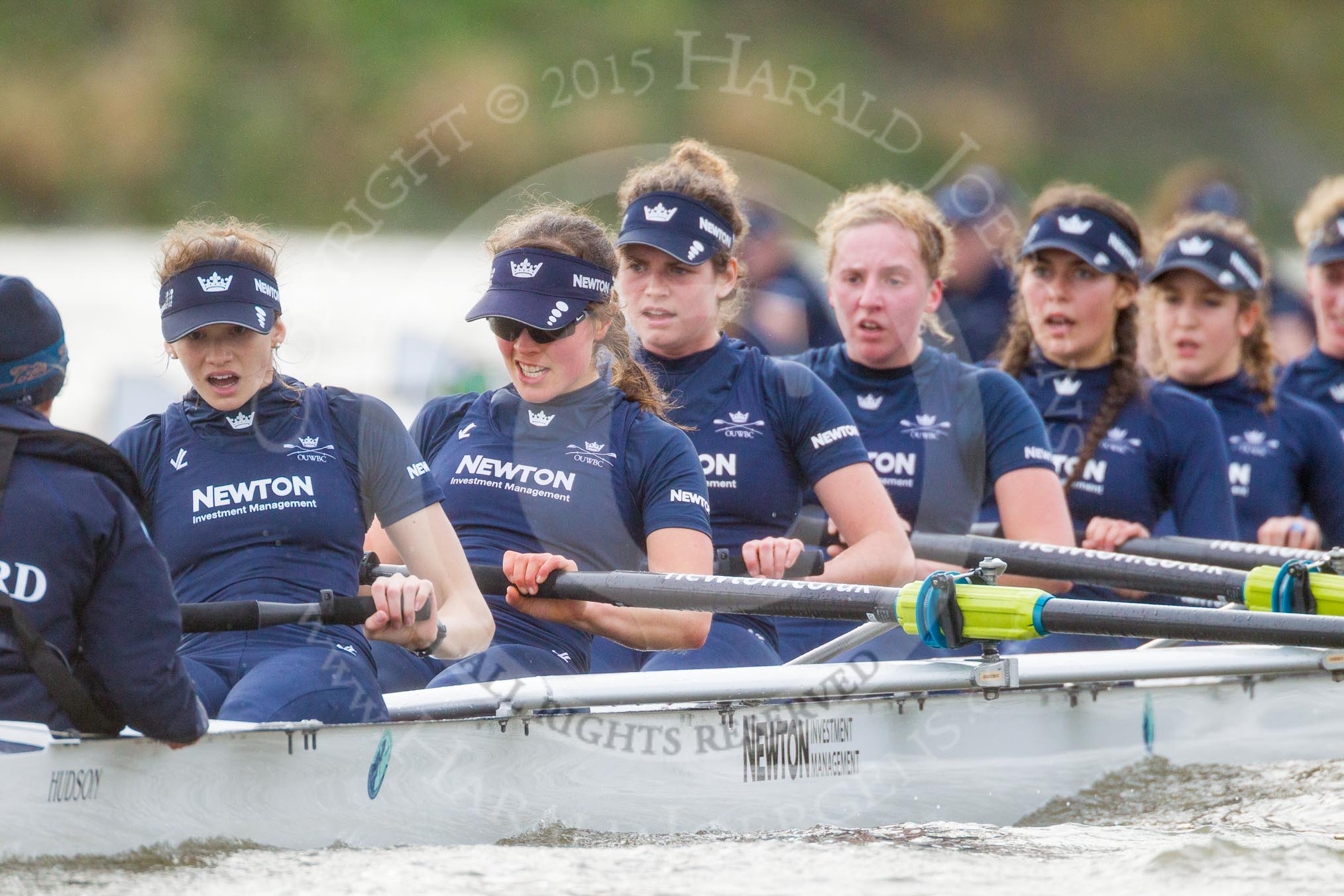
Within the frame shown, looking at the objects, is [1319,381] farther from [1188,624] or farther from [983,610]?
[983,610]

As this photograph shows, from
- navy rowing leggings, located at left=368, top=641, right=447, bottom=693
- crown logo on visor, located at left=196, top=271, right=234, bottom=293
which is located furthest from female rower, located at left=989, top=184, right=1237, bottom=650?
crown logo on visor, located at left=196, top=271, right=234, bottom=293

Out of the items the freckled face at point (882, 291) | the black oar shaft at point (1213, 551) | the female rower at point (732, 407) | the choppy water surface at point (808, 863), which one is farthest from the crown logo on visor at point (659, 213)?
the black oar shaft at point (1213, 551)

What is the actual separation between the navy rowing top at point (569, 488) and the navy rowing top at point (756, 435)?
338 millimetres

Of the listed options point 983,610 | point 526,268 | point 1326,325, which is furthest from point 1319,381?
point 526,268

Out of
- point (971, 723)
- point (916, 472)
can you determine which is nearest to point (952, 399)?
point (916, 472)

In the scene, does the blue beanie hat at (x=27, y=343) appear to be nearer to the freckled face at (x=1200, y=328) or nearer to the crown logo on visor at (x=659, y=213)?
the crown logo on visor at (x=659, y=213)

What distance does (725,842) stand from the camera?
2.99 m

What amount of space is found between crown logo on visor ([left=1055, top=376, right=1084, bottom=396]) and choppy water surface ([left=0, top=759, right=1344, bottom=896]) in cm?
147

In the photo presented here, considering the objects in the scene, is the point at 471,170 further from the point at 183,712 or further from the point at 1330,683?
the point at 183,712

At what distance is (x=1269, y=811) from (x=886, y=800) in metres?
0.84

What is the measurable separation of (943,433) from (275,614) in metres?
1.93

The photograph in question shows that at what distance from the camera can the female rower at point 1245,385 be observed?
485 centimetres

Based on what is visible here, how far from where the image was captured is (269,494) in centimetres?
291

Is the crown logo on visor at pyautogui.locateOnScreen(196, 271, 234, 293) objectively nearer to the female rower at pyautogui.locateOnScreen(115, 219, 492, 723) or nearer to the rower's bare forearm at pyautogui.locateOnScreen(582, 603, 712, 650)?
the female rower at pyautogui.locateOnScreen(115, 219, 492, 723)
